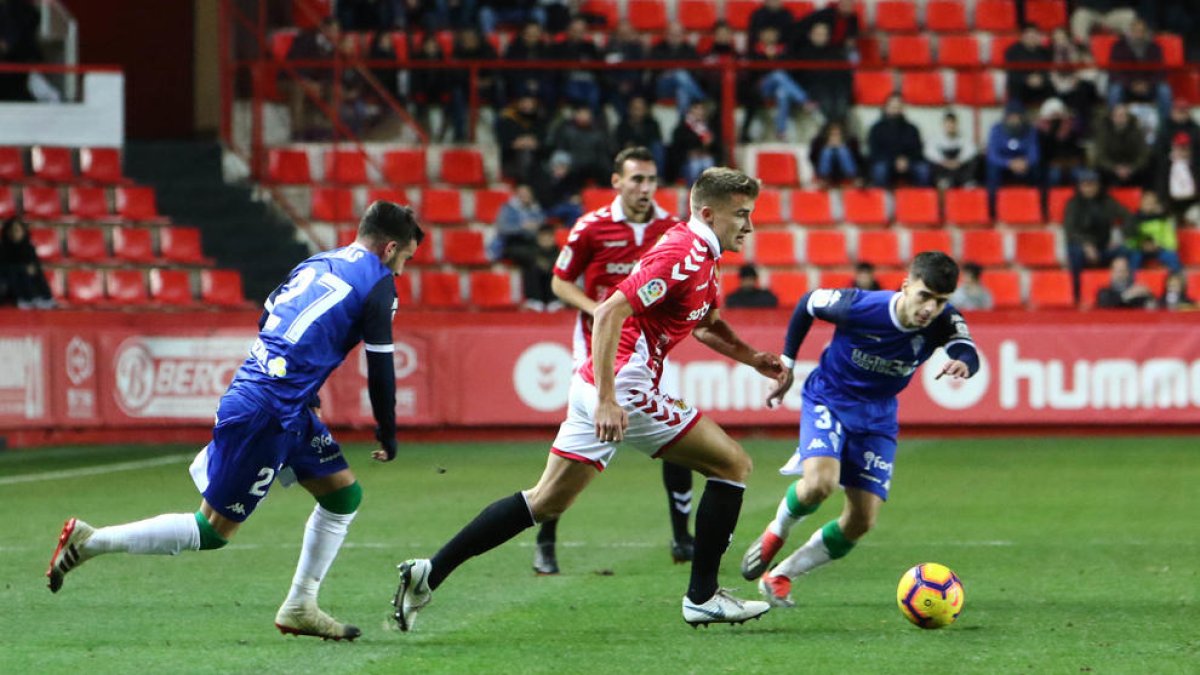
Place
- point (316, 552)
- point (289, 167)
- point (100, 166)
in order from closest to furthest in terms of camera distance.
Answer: point (316, 552)
point (100, 166)
point (289, 167)

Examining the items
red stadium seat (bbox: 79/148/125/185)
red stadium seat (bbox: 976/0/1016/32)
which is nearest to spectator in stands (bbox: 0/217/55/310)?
red stadium seat (bbox: 79/148/125/185)

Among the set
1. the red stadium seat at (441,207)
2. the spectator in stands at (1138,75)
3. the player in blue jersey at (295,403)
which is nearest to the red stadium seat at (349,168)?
the red stadium seat at (441,207)

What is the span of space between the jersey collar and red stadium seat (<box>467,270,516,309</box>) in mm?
13825

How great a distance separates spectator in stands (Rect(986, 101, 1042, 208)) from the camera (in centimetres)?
2269

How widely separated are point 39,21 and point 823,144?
32.6 feet

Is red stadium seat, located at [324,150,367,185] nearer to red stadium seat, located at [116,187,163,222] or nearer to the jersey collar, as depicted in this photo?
red stadium seat, located at [116,187,163,222]

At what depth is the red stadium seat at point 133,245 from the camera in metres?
21.1

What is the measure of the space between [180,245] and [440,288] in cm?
303

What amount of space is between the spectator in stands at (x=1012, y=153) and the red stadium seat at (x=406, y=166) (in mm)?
6912

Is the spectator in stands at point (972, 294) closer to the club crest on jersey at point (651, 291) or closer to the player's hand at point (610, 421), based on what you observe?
the club crest on jersey at point (651, 291)

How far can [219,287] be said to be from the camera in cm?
2097

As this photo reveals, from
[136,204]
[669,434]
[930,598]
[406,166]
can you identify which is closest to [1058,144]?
[406,166]

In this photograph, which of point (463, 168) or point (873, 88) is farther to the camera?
point (873, 88)

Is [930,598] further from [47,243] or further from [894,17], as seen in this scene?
[894,17]
